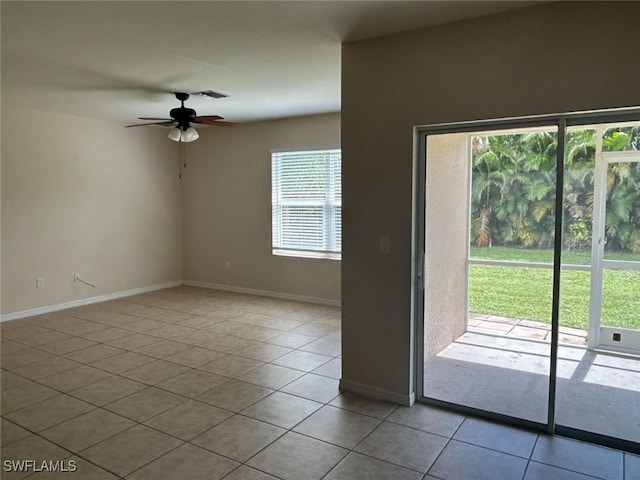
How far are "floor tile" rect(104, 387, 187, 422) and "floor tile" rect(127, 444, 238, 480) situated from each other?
566 mm

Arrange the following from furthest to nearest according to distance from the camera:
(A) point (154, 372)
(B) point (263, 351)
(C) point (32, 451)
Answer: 1. (B) point (263, 351)
2. (A) point (154, 372)
3. (C) point (32, 451)

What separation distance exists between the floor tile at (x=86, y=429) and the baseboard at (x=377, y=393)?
152 centimetres

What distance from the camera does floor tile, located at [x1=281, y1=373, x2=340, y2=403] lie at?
11.0ft

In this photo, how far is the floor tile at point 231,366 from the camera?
3.83m

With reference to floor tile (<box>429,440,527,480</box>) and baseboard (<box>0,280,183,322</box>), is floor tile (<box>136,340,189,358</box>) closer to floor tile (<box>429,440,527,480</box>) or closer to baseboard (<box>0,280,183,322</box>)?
baseboard (<box>0,280,183,322</box>)

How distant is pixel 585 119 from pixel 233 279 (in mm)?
5514

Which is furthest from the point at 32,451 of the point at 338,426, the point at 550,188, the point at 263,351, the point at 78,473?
the point at 550,188

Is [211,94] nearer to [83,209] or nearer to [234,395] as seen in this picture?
[83,209]

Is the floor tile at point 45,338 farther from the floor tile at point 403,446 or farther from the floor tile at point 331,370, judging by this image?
the floor tile at point 403,446

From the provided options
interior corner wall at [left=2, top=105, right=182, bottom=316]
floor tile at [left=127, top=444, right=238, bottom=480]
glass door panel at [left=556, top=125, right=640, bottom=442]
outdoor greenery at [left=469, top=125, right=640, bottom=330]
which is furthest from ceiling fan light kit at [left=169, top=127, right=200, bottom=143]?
glass door panel at [left=556, top=125, right=640, bottom=442]

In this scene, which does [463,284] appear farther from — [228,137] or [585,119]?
[228,137]

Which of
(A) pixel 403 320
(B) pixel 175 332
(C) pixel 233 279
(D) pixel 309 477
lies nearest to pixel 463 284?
(A) pixel 403 320

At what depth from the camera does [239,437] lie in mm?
2783

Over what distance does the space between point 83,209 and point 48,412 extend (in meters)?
3.71
